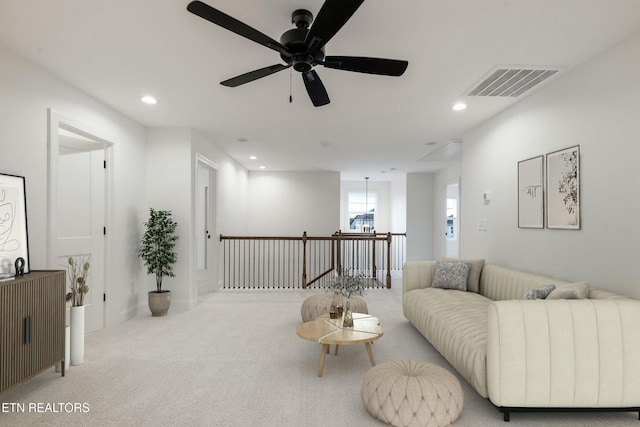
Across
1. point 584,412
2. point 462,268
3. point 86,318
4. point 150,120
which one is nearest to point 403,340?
point 462,268

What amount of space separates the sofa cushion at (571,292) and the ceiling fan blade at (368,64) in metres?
1.93

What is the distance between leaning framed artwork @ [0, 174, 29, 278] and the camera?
2824 millimetres

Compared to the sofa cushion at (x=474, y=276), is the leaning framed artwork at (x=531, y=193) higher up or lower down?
higher up

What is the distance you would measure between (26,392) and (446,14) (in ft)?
13.3

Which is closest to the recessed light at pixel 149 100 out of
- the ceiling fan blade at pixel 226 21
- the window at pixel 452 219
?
the ceiling fan blade at pixel 226 21

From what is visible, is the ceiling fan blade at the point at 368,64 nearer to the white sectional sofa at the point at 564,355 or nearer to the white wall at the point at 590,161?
the white sectional sofa at the point at 564,355

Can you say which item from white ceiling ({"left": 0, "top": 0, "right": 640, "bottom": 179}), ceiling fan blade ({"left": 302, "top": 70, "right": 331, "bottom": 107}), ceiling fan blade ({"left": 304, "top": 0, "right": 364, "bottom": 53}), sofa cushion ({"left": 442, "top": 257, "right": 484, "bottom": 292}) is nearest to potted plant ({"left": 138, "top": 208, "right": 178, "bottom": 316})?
white ceiling ({"left": 0, "top": 0, "right": 640, "bottom": 179})

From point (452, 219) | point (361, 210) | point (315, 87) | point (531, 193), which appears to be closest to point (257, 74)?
point (315, 87)

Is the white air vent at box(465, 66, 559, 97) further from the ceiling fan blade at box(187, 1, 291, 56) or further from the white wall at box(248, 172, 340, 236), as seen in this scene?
the white wall at box(248, 172, 340, 236)

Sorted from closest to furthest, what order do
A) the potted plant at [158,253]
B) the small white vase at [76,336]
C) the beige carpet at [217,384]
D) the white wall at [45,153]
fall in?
the beige carpet at [217,384] < the white wall at [45,153] < the small white vase at [76,336] < the potted plant at [158,253]

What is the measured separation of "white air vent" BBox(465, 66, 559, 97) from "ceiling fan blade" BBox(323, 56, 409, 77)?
1.33 m

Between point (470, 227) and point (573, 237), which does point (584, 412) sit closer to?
point (573, 237)

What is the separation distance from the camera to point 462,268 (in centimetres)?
446

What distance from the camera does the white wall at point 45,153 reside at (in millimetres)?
3035
